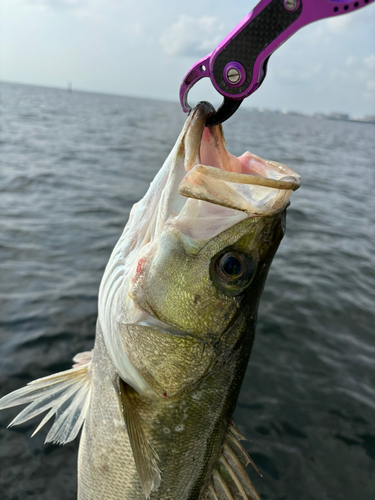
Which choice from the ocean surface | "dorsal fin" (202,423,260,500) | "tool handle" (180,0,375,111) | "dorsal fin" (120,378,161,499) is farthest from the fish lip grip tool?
the ocean surface

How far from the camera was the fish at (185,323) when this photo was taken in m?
1.50

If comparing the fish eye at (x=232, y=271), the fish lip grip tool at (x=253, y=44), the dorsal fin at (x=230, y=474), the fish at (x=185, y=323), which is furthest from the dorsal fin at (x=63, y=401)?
the fish lip grip tool at (x=253, y=44)

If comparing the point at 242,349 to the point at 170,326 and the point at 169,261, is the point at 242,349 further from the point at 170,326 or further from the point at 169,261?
the point at 169,261

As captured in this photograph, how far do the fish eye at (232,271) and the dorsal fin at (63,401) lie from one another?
3.34ft

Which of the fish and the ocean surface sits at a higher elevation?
the fish

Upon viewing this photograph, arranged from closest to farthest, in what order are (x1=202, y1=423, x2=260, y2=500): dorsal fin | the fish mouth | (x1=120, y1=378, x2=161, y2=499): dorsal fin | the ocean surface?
the fish mouth < (x1=120, y1=378, x2=161, y2=499): dorsal fin < (x1=202, y1=423, x2=260, y2=500): dorsal fin < the ocean surface

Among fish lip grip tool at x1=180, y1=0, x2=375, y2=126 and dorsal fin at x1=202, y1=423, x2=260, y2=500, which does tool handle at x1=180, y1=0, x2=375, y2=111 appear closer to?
fish lip grip tool at x1=180, y1=0, x2=375, y2=126

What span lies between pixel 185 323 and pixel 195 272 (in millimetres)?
212

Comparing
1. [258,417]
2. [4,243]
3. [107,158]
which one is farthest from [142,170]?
[258,417]

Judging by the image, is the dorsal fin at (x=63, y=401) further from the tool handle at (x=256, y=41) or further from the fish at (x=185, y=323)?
the tool handle at (x=256, y=41)

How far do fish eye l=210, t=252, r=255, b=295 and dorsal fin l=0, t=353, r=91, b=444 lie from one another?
3.34 ft

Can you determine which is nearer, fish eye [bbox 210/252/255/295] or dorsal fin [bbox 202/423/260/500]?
fish eye [bbox 210/252/255/295]

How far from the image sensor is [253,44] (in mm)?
1238

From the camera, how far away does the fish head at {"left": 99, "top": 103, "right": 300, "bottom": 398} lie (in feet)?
4.89
